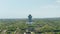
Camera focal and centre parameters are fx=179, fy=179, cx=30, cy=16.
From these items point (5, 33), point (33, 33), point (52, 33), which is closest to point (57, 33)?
point (52, 33)

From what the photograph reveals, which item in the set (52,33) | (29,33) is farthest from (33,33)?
(52,33)

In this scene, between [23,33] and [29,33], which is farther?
[23,33]

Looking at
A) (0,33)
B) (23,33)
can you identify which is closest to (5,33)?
(0,33)

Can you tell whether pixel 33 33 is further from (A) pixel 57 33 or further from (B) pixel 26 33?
(A) pixel 57 33

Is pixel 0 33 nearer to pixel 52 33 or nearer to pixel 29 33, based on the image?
pixel 29 33

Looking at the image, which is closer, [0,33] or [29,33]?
[29,33]

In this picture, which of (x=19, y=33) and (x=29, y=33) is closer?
(x=29, y=33)

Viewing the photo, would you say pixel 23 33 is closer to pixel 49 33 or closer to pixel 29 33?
pixel 29 33
